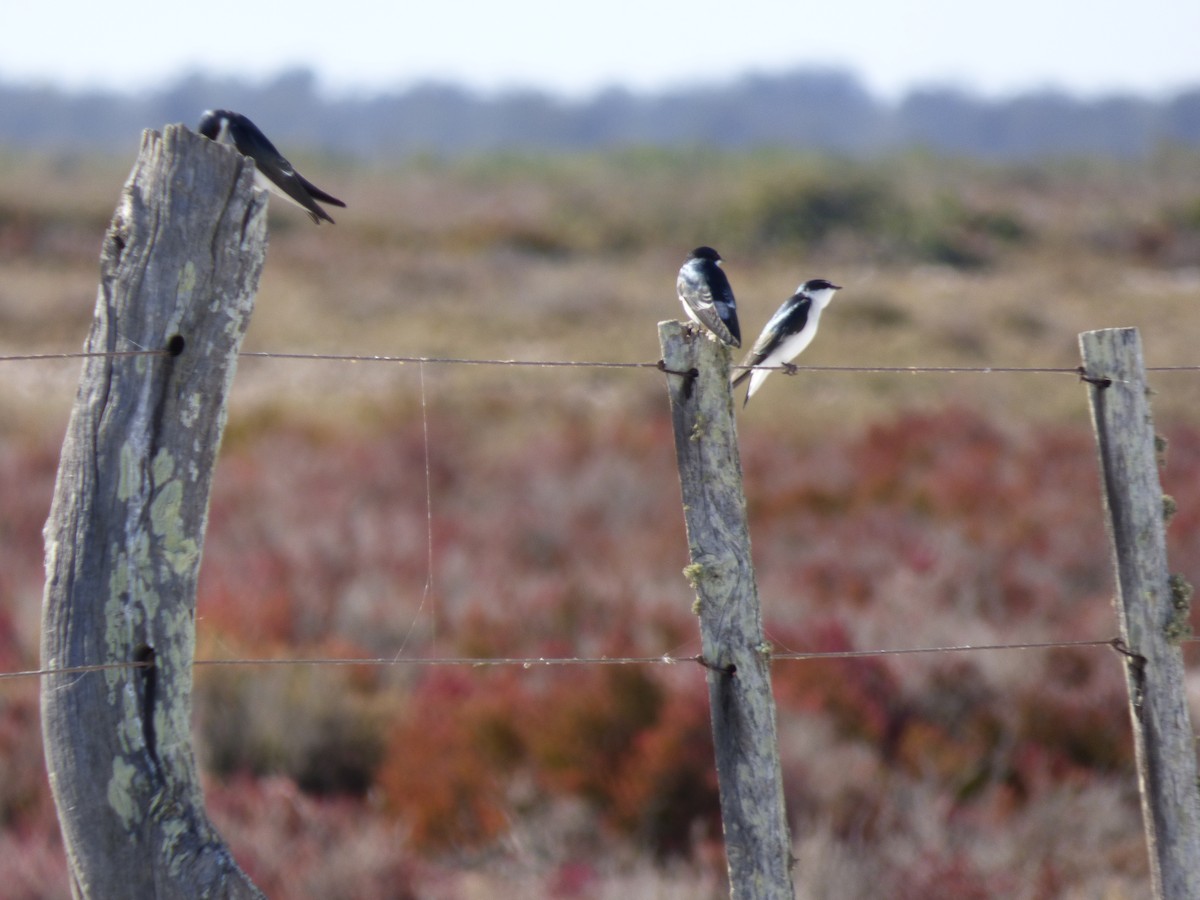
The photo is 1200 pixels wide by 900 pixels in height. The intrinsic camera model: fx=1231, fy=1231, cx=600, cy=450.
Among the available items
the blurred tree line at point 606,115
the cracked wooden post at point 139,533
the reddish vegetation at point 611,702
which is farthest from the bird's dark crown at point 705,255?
the blurred tree line at point 606,115

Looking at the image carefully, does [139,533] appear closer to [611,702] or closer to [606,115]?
[611,702]

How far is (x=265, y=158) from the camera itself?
3.07m

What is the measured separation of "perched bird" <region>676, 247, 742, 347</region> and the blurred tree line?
150 meters

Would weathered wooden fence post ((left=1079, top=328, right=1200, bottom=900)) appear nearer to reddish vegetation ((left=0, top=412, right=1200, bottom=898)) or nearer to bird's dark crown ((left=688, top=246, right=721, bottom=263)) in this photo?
bird's dark crown ((left=688, top=246, right=721, bottom=263))

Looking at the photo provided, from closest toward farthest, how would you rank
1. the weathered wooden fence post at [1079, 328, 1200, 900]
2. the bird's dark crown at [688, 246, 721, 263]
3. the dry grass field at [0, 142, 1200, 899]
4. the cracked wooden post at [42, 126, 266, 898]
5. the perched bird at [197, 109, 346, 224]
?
the cracked wooden post at [42, 126, 266, 898] → the weathered wooden fence post at [1079, 328, 1200, 900] → the perched bird at [197, 109, 346, 224] → the bird's dark crown at [688, 246, 721, 263] → the dry grass field at [0, 142, 1200, 899]

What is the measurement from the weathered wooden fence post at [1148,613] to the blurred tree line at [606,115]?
151303 mm

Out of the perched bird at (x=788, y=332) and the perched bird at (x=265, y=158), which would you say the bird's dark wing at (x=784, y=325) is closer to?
the perched bird at (x=788, y=332)

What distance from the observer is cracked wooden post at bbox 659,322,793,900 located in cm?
230

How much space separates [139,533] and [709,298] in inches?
59.8

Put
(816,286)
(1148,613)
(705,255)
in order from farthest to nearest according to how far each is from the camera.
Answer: (816,286) < (705,255) < (1148,613)

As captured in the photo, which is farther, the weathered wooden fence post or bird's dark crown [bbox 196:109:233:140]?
bird's dark crown [bbox 196:109:233:140]

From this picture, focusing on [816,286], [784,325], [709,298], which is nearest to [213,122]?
[709,298]

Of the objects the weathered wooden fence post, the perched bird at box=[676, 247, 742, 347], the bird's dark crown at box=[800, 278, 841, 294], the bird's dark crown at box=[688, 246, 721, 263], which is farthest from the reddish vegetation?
the weathered wooden fence post

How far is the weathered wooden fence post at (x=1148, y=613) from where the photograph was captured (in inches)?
97.8
